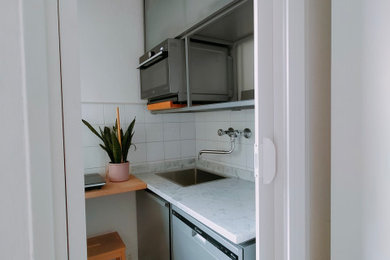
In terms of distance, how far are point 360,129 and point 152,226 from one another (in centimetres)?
153

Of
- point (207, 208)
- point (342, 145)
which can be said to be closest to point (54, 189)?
point (342, 145)

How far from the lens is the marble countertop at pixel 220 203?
2.89 feet

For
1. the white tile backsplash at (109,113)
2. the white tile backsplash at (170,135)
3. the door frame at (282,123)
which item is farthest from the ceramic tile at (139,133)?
the door frame at (282,123)

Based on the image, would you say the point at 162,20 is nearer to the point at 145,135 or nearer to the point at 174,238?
the point at 145,135

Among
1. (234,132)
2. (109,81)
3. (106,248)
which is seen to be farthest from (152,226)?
(109,81)

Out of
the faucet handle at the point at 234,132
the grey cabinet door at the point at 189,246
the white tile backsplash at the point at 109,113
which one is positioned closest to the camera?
the grey cabinet door at the point at 189,246

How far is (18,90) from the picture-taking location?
0.25 metres

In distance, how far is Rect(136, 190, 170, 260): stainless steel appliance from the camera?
4.64 feet

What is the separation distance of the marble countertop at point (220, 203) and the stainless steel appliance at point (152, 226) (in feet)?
0.36

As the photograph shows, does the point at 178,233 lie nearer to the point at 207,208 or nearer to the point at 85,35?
the point at 207,208

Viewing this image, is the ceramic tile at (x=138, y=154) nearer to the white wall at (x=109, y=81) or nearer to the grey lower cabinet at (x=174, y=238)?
the white wall at (x=109, y=81)

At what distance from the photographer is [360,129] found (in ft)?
1.69

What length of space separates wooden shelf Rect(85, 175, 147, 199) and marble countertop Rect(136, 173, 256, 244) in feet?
0.25

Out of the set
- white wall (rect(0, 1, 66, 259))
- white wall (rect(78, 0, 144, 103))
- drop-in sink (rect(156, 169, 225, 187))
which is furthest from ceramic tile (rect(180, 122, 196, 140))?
white wall (rect(0, 1, 66, 259))
